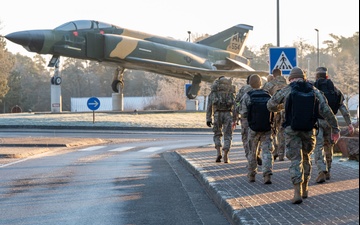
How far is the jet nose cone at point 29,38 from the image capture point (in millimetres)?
39625

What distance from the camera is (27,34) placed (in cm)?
3984

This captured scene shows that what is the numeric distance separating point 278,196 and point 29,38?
32085 mm

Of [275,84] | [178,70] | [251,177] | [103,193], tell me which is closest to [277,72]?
[275,84]

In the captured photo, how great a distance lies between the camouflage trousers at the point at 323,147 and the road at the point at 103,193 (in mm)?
1986

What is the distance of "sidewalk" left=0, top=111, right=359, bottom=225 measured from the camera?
26.3 feet

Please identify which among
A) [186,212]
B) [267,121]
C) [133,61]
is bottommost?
[186,212]

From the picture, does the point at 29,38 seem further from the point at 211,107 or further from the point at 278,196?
the point at 278,196

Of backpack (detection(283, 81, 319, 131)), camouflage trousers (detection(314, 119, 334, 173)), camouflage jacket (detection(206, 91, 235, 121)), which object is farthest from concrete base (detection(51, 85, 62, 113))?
backpack (detection(283, 81, 319, 131))

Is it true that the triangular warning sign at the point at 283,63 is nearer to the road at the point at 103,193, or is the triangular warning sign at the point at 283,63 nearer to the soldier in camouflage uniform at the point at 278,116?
the soldier in camouflage uniform at the point at 278,116

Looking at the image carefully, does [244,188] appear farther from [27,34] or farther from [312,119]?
[27,34]

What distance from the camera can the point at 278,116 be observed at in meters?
15.2

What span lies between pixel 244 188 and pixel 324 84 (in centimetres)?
246

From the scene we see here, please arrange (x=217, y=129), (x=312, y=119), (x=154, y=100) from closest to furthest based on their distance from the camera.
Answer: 1. (x=312, y=119)
2. (x=217, y=129)
3. (x=154, y=100)

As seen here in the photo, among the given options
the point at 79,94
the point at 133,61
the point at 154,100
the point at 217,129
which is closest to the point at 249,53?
the point at 79,94
